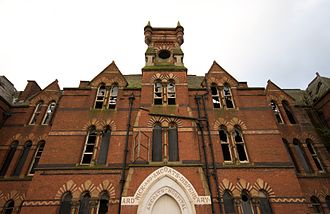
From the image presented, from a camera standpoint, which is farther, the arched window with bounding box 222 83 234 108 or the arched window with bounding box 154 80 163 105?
the arched window with bounding box 222 83 234 108

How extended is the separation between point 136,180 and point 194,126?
17.0 feet

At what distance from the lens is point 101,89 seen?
1741cm

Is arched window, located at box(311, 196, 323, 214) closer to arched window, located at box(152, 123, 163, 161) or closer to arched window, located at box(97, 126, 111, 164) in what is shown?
arched window, located at box(152, 123, 163, 161)

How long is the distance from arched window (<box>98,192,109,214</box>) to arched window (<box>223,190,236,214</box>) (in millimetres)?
6803

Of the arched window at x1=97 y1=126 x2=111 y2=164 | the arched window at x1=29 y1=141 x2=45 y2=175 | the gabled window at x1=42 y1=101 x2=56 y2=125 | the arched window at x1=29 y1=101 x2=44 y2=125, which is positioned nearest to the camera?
the arched window at x1=97 y1=126 x2=111 y2=164

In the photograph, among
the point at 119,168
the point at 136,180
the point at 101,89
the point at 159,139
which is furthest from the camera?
the point at 101,89

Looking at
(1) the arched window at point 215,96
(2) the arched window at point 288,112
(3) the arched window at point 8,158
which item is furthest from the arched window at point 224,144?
(3) the arched window at point 8,158

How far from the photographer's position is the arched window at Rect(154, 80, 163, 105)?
16016 mm

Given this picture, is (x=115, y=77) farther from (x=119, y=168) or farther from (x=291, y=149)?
(x=291, y=149)

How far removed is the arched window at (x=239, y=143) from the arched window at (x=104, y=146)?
8.83 metres

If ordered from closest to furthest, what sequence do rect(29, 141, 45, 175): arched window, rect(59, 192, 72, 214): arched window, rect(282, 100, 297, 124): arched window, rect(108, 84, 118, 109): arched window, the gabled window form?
1. rect(59, 192, 72, 214): arched window
2. rect(29, 141, 45, 175): arched window
3. rect(108, 84, 118, 109): arched window
4. the gabled window
5. rect(282, 100, 297, 124): arched window

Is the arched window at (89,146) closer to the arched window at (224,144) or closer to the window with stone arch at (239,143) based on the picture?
the arched window at (224,144)

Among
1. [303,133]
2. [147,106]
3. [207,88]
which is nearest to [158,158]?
[147,106]

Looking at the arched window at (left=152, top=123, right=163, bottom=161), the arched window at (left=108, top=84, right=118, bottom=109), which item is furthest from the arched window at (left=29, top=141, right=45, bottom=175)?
the arched window at (left=152, top=123, right=163, bottom=161)
